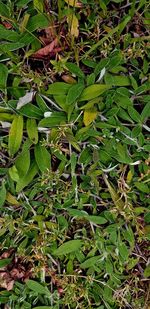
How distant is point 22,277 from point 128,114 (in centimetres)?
80

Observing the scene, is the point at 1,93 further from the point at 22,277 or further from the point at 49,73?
the point at 22,277

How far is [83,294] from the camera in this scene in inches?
73.6

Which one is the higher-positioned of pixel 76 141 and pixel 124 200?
pixel 76 141

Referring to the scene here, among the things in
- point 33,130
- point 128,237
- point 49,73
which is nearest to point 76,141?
point 33,130

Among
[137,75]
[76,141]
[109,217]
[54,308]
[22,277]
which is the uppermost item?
[137,75]

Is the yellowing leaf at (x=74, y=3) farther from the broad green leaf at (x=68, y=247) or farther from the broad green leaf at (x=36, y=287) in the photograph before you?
the broad green leaf at (x=36, y=287)

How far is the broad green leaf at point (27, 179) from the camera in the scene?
1782 mm

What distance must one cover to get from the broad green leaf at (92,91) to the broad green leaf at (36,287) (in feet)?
2.53

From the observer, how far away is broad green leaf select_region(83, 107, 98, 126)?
5.77 feet

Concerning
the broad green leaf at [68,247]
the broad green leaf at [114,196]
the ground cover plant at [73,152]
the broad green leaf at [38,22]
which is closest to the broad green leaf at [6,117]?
the ground cover plant at [73,152]

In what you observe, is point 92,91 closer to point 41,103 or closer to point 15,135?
point 41,103

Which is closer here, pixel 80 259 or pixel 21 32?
pixel 21 32

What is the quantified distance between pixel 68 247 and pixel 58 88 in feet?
2.13

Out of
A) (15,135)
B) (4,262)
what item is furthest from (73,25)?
(4,262)
